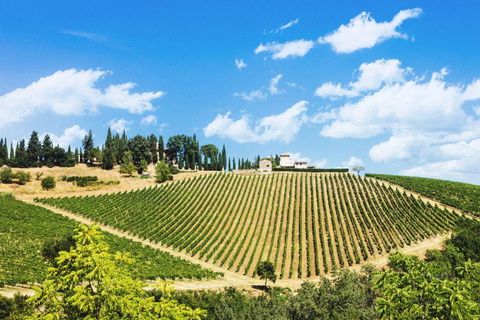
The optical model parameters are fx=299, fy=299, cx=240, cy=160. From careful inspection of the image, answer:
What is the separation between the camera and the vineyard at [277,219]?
46906mm

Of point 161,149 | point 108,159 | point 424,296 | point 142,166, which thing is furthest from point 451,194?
point 108,159

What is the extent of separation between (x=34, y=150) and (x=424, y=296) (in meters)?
110

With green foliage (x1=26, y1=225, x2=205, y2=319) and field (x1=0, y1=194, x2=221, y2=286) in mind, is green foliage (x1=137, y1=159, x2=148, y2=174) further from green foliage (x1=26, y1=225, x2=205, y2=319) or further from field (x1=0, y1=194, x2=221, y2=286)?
green foliage (x1=26, y1=225, x2=205, y2=319)

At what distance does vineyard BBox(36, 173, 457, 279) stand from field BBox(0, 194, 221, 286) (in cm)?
645

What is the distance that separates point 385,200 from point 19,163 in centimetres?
9978

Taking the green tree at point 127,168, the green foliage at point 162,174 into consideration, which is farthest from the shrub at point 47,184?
the green foliage at point 162,174

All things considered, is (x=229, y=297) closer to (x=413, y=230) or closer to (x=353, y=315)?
(x=353, y=315)

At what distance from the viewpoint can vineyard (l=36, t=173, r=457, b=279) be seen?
154 feet

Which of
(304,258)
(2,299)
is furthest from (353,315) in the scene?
(304,258)

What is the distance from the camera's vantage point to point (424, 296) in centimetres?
1017

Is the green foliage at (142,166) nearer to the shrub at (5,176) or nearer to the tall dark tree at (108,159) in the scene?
the tall dark tree at (108,159)

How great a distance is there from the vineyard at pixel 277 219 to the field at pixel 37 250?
645cm

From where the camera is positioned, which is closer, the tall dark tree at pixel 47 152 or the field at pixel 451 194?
the field at pixel 451 194

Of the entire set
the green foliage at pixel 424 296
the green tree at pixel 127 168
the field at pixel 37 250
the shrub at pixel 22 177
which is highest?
the green tree at pixel 127 168
